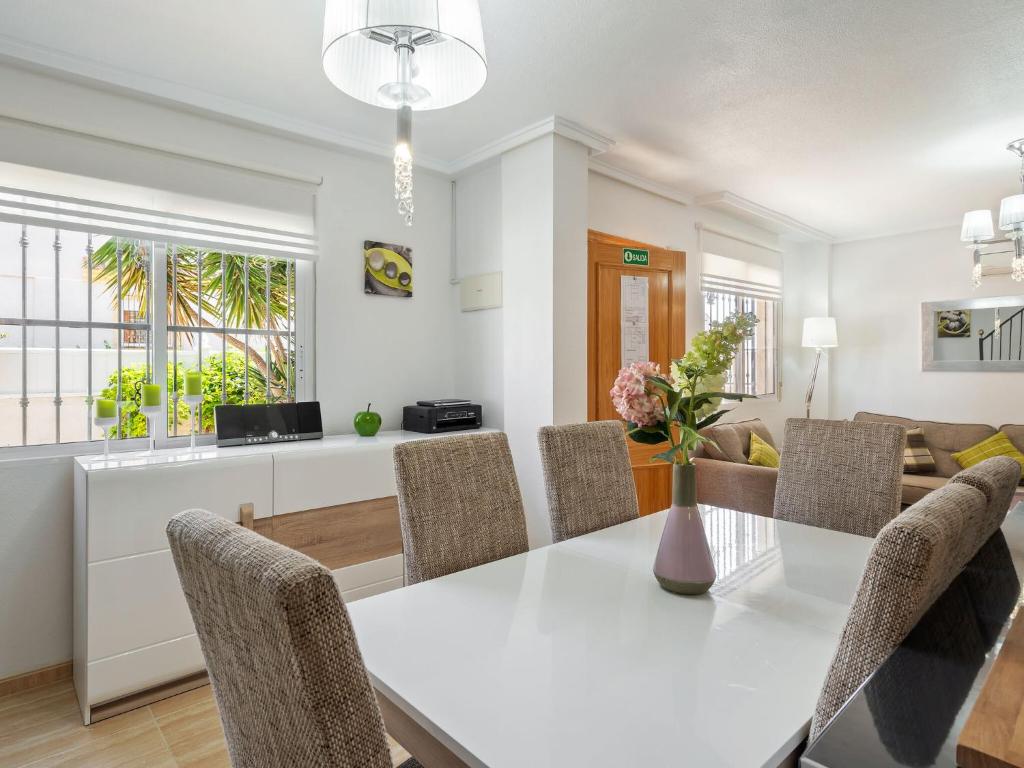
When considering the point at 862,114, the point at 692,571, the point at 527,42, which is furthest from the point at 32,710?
the point at 862,114

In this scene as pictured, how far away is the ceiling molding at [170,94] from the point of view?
7.32 ft

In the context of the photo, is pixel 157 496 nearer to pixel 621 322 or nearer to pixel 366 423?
pixel 366 423

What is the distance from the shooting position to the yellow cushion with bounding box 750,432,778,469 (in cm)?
402

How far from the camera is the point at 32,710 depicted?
7.06 feet

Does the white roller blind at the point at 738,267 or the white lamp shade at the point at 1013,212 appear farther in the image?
the white roller blind at the point at 738,267

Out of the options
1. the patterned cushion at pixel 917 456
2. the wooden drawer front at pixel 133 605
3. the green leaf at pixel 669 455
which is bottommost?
the wooden drawer front at pixel 133 605

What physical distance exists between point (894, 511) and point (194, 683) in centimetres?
268

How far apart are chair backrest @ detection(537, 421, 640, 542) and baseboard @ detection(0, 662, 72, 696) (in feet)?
7.03

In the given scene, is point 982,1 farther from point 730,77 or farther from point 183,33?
point 183,33

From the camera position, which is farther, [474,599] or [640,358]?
[640,358]

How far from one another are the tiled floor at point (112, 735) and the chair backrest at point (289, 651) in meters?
1.54

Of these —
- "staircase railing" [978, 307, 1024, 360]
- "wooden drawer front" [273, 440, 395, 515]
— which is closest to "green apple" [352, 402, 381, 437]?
"wooden drawer front" [273, 440, 395, 515]

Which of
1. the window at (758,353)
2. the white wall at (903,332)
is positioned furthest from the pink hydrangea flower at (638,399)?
the white wall at (903,332)

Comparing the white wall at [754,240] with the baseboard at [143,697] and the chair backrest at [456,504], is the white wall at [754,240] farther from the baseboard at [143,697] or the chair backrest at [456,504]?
the baseboard at [143,697]
